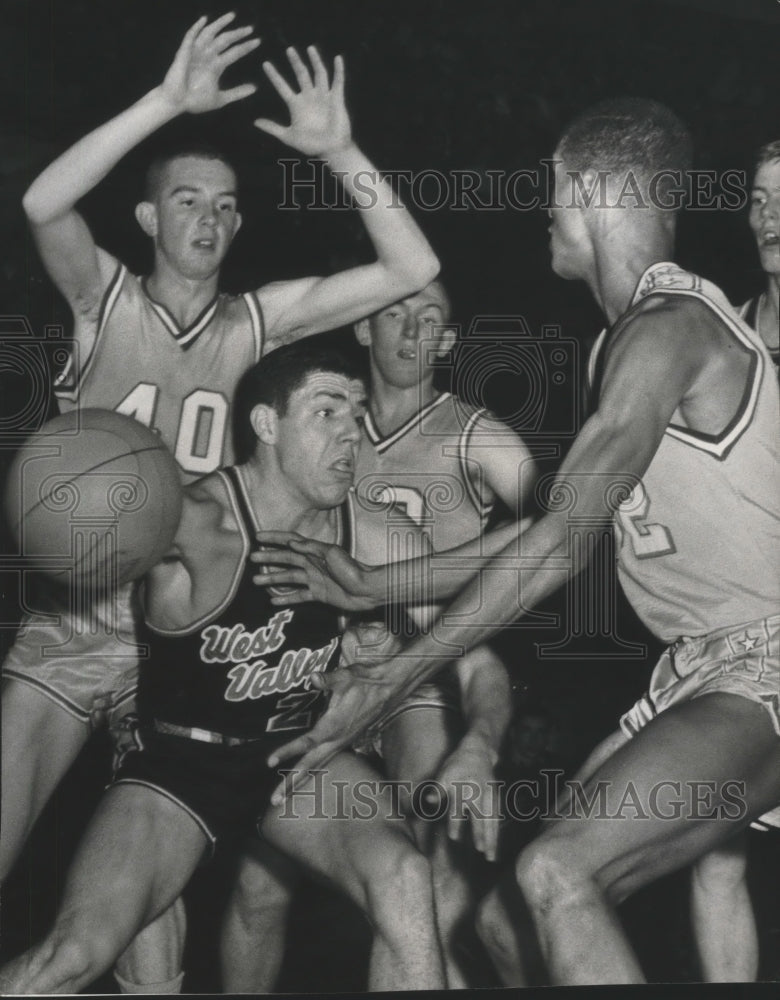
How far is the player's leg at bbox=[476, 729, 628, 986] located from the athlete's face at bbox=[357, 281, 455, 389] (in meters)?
1.17

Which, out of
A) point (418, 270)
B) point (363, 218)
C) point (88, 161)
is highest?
point (88, 161)

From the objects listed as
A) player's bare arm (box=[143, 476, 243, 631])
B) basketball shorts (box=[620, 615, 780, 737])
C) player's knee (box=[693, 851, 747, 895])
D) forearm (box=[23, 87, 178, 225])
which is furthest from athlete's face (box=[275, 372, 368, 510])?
player's knee (box=[693, 851, 747, 895])

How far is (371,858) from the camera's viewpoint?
2945 mm

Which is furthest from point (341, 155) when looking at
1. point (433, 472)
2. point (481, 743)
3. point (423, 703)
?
point (481, 743)

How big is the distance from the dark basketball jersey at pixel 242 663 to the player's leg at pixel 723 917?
108cm

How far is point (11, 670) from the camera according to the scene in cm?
318

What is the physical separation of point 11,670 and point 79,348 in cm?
83

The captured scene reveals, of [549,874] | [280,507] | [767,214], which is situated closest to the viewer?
[549,874]

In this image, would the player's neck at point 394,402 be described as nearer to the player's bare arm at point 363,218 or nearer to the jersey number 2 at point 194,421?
the player's bare arm at point 363,218

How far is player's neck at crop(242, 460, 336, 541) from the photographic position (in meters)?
3.16

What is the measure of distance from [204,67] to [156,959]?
88.0 inches

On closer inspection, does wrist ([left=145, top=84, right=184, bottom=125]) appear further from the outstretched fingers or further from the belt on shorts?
the belt on shorts

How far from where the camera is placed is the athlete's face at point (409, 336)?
327cm

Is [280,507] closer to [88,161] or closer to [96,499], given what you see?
[96,499]
